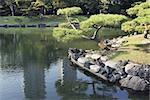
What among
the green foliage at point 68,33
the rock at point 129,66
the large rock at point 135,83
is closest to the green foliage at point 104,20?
the green foliage at point 68,33

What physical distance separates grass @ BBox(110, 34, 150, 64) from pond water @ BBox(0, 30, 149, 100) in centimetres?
251

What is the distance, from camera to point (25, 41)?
30594 mm

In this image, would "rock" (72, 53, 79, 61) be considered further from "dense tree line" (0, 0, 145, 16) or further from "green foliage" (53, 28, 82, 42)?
"dense tree line" (0, 0, 145, 16)

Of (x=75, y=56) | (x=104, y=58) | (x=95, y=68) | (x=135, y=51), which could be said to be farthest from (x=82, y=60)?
(x=135, y=51)

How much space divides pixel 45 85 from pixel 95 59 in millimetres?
4151

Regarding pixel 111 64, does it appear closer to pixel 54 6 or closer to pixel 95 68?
pixel 95 68

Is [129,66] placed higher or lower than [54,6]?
lower

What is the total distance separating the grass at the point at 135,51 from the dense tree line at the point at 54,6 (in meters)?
20.2

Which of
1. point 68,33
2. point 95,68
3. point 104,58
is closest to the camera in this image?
point 95,68

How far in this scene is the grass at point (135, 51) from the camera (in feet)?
63.1

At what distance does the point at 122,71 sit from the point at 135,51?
171 inches

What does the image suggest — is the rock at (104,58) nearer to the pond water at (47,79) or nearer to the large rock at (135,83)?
the pond water at (47,79)

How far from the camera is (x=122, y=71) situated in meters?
16.8

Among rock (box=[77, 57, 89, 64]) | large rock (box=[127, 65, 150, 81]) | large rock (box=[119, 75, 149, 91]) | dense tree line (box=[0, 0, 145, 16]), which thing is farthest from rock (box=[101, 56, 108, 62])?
dense tree line (box=[0, 0, 145, 16])
